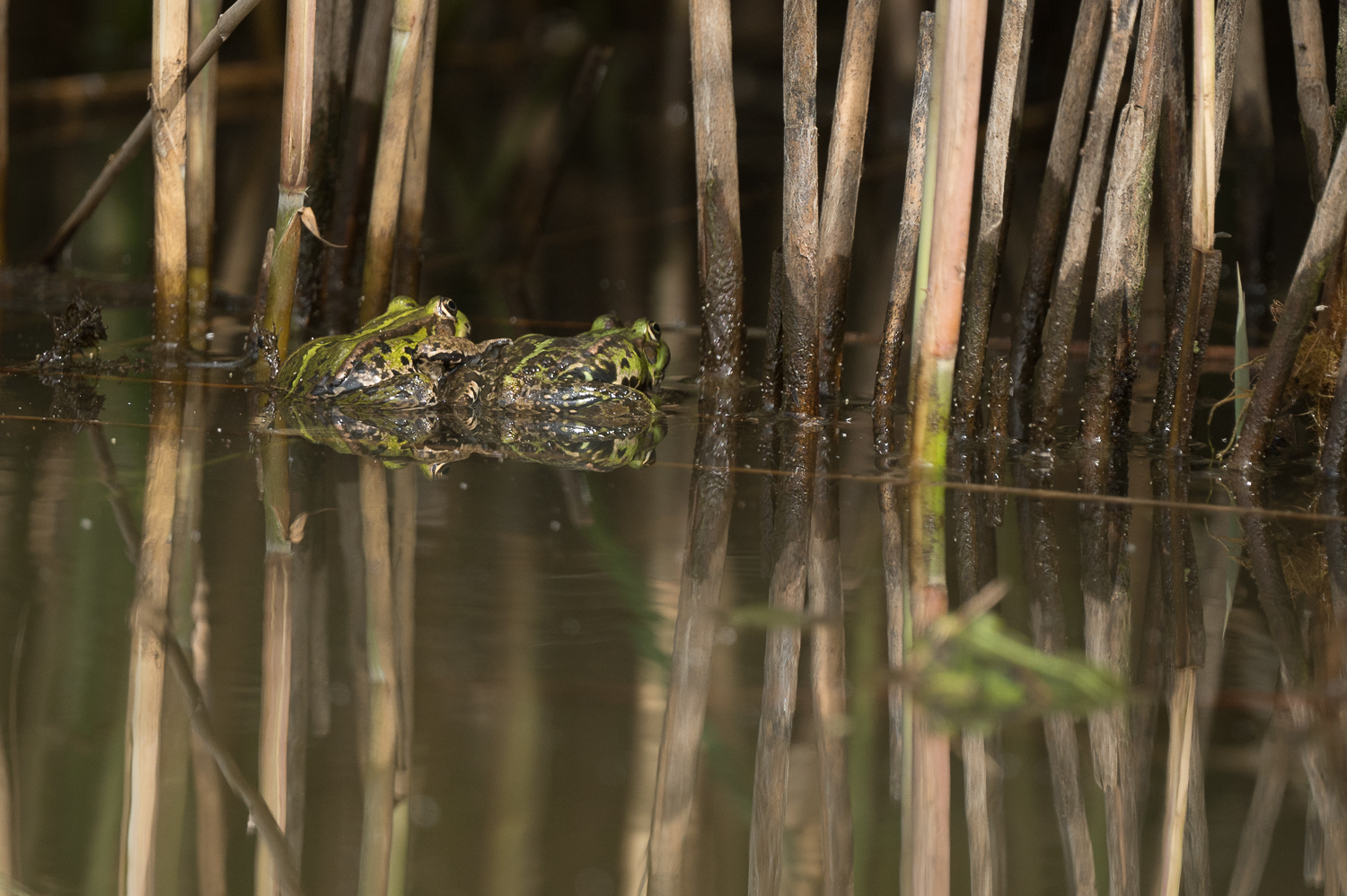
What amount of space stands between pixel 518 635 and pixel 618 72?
12.1 m

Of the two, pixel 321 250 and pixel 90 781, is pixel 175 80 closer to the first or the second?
pixel 321 250

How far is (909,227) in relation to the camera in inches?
157

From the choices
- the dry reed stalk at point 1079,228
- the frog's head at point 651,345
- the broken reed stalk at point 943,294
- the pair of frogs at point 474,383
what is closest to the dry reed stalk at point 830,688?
the broken reed stalk at point 943,294

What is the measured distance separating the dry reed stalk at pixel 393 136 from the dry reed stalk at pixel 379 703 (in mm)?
1726

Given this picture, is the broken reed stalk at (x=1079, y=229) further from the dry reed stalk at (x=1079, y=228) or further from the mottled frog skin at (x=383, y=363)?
the mottled frog skin at (x=383, y=363)

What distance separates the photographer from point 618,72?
14023 mm

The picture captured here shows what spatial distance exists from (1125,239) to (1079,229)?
14 centimetres

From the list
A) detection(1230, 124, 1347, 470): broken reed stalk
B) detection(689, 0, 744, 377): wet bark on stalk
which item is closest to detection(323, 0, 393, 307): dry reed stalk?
detection(689, 0, 744, 377): wet bark on stalk

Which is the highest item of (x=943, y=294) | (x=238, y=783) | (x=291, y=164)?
(x=291, y=164)

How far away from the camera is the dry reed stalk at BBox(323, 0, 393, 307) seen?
575 centimetres

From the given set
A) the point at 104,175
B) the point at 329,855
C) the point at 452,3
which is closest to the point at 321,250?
the point at 104,175

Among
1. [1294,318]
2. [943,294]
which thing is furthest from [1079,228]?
[943,294]

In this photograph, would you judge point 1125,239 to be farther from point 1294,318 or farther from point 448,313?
point 448,313

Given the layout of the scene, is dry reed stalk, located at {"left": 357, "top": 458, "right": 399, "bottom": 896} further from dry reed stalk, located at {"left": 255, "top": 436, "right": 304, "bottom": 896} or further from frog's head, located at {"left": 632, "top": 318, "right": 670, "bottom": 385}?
frog's head, located at {"left": 632, "top": 318, "right": 670, "bottom": 385}
